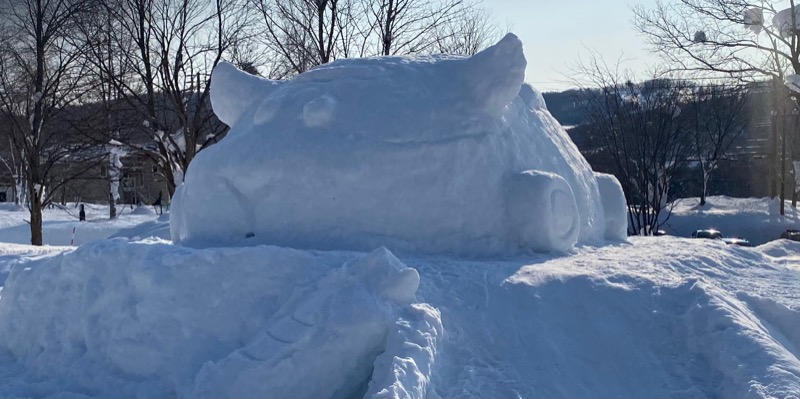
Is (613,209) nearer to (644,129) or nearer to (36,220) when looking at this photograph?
(644,129)

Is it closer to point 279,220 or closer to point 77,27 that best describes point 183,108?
point 77,27

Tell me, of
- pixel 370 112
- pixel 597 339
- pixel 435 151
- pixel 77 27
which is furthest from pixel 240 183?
pixel 77 27

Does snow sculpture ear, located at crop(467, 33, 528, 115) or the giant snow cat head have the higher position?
snow sculpture ear, located at crop(467, 33, 528, 115)

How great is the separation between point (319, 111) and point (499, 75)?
1527 mm

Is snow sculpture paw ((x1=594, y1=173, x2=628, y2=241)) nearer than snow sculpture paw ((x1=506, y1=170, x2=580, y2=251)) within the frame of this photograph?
No

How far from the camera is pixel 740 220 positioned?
96.6ft

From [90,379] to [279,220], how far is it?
1.79 metres

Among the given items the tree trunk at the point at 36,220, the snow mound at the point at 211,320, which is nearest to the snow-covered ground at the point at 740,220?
the tree trunk at the point at 36,220

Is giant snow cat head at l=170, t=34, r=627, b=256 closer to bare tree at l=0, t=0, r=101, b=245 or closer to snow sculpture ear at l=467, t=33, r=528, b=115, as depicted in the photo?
snow sculpture ear at l=467, t=33, r=528, b=115

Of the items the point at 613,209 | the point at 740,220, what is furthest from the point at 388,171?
the point at 740,220

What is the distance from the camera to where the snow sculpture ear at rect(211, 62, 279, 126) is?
7020mm

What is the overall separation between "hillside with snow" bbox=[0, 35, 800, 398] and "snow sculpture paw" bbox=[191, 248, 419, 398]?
1 cm

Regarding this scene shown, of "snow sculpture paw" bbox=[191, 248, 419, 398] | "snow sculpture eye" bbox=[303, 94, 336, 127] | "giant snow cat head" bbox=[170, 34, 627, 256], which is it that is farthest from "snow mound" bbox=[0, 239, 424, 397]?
"snow sculpture eye" bbox=[303, 94, 336, 127]

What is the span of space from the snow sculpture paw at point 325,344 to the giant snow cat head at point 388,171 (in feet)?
4.34
